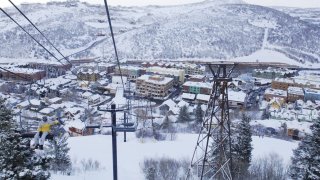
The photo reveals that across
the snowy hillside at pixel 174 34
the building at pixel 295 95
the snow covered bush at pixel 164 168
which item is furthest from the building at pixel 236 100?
the snowy hillside at pixel 174 34

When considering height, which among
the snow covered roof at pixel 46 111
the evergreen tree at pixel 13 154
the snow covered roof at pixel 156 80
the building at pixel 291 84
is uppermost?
the evergreen tree at pixel 13 154

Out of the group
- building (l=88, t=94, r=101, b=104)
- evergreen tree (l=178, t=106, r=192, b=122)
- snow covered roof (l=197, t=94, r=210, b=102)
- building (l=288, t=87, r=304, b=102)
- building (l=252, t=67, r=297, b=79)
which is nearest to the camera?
evergreen tree (l=178, t=106, r=192, b=122)

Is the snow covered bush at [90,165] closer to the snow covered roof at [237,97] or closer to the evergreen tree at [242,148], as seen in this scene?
the evergreen tree at [242,148]

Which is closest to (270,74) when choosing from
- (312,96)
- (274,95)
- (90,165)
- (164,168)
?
(312,96)

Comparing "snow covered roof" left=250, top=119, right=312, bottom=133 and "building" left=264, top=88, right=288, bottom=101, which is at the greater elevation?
"building" left=264, top=88, right=288, bottom=101

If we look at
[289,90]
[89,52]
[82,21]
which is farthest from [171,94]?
[82,21]

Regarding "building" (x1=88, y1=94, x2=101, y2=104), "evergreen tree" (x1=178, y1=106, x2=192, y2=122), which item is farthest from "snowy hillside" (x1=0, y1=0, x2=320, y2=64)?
"evergreen tree" (x1=178, y1=106, x2=192, y2=122)

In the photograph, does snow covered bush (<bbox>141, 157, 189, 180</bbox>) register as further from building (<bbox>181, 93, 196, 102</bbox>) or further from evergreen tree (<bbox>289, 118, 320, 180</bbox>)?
building (<bbox>181, 93, 196, 102</bbox>)
